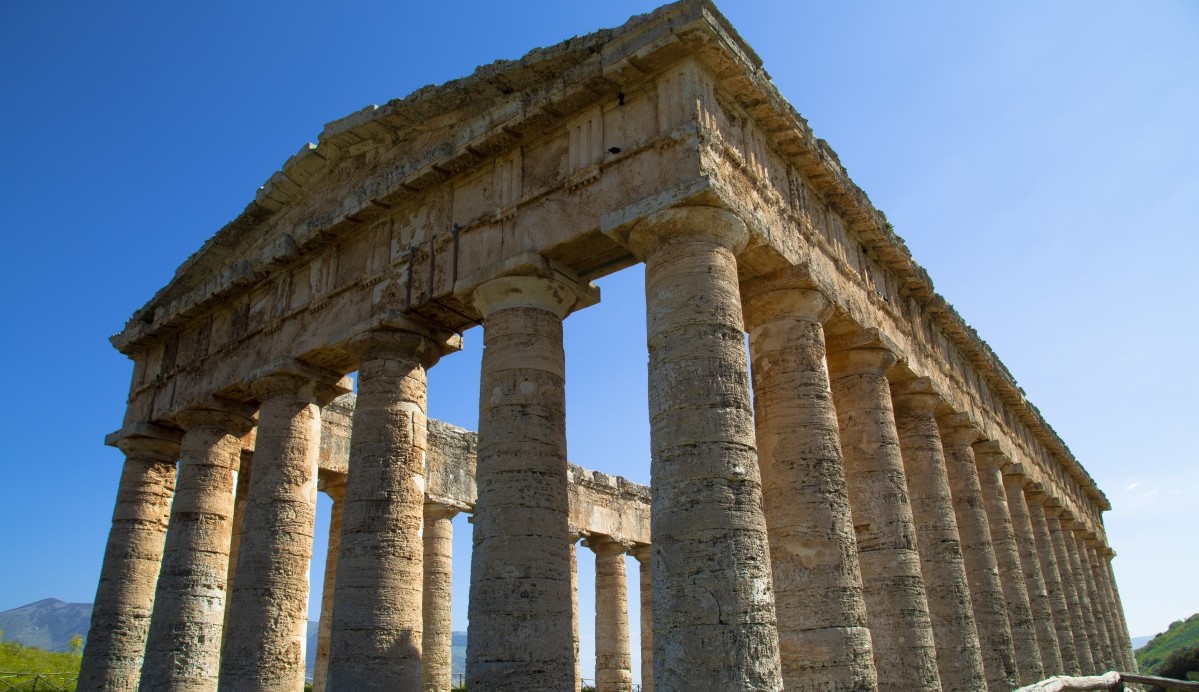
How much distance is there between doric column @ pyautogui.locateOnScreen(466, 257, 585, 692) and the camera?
906 cm

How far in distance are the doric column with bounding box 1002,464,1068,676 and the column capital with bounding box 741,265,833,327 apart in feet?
39.8

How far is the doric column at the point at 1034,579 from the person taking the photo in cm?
1914

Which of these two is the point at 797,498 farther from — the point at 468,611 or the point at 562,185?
the point at 562,185

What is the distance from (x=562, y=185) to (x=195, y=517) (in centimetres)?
843

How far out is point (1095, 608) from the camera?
27.2 meters

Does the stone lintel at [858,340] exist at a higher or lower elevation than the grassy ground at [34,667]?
higher

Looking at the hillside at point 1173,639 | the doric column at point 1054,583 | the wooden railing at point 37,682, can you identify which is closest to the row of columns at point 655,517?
the doric column at point 1054,583

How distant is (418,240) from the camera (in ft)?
40.4

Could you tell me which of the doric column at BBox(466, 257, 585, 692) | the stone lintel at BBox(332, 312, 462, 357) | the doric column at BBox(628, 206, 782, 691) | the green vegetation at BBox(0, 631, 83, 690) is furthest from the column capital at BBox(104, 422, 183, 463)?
the doric column at BBox(628, 206, 782, 691)

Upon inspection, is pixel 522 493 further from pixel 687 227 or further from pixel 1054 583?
pixel 1054 583

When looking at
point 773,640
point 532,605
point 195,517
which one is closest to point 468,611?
point 532,605

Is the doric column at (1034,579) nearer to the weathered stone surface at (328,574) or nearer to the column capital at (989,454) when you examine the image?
the column capital at (989,454)

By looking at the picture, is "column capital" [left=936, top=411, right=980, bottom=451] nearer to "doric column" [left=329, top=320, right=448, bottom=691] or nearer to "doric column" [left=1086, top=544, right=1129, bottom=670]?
"doric column" [left=329, top=320, right=448, bottom=691]

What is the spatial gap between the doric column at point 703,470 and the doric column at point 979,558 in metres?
9.14
